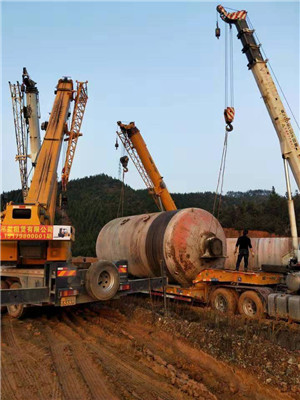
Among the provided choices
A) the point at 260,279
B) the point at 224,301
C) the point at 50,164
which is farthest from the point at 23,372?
the point at 260,279

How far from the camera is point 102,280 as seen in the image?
984 cm

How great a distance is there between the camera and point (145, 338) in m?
8.23

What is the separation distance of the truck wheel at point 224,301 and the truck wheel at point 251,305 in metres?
0.26

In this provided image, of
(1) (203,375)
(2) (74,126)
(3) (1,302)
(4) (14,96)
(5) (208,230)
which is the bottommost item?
(1) (203,375)

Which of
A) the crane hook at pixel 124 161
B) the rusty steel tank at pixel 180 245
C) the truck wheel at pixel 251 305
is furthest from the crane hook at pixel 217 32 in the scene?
the truck wheel at pixel 251 305

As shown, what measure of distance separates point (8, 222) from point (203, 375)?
20.8ft

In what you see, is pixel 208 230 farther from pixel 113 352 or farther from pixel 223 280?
pixel 113 352

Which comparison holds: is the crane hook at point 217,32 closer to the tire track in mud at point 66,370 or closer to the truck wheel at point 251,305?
the truck wheel at point 251,305

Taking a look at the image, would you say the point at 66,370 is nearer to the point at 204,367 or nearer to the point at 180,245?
the point at 204,367

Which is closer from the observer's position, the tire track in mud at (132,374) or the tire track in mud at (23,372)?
the tire track in mud at (132,374)

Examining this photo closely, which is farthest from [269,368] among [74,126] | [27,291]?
[74,126]

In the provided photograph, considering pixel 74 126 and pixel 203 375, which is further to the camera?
pixel 74 126

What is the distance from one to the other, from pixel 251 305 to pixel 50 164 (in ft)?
26.2

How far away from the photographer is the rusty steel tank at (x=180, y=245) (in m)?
12.8
